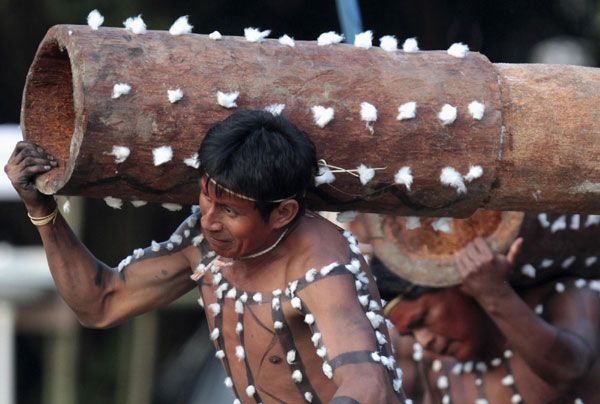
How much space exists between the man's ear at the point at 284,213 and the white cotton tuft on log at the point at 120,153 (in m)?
0.44

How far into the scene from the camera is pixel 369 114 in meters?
2.97

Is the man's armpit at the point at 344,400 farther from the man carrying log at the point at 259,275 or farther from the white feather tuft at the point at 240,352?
the white feather tuft at the point at 240,352

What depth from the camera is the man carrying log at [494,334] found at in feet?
14.3

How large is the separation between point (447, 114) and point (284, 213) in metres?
0.57

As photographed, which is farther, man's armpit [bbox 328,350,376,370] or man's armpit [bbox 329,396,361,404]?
man's armpit [bbox 328,350,376,370]

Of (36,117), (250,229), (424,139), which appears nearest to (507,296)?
(424,139)

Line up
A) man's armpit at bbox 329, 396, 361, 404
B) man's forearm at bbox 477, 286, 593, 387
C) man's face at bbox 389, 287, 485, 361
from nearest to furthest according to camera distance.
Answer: man's armpit at bbox 329, 396, 361, 404 → man's forearm at bbox 477, 286, 593, 387 → man's face at bbox 389, 287, 485, 361

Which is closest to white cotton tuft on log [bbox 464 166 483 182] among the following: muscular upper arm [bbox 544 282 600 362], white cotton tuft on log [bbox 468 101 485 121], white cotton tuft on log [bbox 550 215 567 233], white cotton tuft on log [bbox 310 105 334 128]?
white cotton tuft on log [bbox 468 101 485 121]

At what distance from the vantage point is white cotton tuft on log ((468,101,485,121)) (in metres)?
3.05

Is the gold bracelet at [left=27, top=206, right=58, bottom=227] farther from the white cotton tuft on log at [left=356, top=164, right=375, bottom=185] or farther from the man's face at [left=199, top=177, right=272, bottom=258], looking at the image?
the white cotton tuft on log at [left=356, top=164, right=375, bottom=185]

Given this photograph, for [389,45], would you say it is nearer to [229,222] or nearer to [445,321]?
[229,222]

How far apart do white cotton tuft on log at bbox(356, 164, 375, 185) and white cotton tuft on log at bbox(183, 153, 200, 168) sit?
0.47 metres

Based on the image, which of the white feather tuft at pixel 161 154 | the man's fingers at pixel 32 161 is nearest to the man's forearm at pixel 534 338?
the white feather tuft at pixel 161 154

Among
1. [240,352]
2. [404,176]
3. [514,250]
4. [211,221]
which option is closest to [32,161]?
[211,221]
